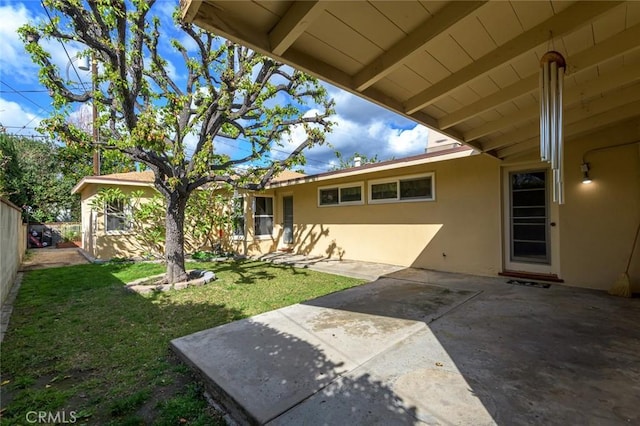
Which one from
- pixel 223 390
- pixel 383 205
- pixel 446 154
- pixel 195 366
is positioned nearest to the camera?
pixel 223 390

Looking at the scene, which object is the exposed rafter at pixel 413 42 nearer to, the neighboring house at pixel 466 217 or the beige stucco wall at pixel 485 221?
the neighboring house at pixel 466 217

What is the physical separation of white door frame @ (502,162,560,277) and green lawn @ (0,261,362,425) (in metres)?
3.33

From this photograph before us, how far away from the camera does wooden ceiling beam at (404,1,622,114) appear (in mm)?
1949

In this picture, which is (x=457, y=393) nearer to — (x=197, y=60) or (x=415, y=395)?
(x=415, y=395)

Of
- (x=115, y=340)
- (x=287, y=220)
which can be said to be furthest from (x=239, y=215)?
(x=115, y=340)

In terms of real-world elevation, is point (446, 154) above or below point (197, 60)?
below

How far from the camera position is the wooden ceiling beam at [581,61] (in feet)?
7.42

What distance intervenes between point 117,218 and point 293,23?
10254 millimetres

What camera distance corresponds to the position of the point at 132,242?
9.62m

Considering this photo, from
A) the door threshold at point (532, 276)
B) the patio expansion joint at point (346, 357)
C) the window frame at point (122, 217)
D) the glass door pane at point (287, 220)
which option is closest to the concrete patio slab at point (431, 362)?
the patio expansion joint at point (346, 357)

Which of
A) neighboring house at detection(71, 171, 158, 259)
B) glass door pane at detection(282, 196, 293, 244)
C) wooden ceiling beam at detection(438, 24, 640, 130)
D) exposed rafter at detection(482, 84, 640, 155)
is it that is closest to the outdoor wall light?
exposed rafter at detection(482, 84, 640, 155)

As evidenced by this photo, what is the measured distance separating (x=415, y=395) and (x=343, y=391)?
523mm

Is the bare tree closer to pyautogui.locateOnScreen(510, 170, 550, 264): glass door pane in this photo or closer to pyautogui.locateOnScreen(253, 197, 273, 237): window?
pyautogui.locateOnScreen(253, 197, 273, 237): window

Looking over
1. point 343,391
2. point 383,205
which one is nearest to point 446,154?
point 383,205
